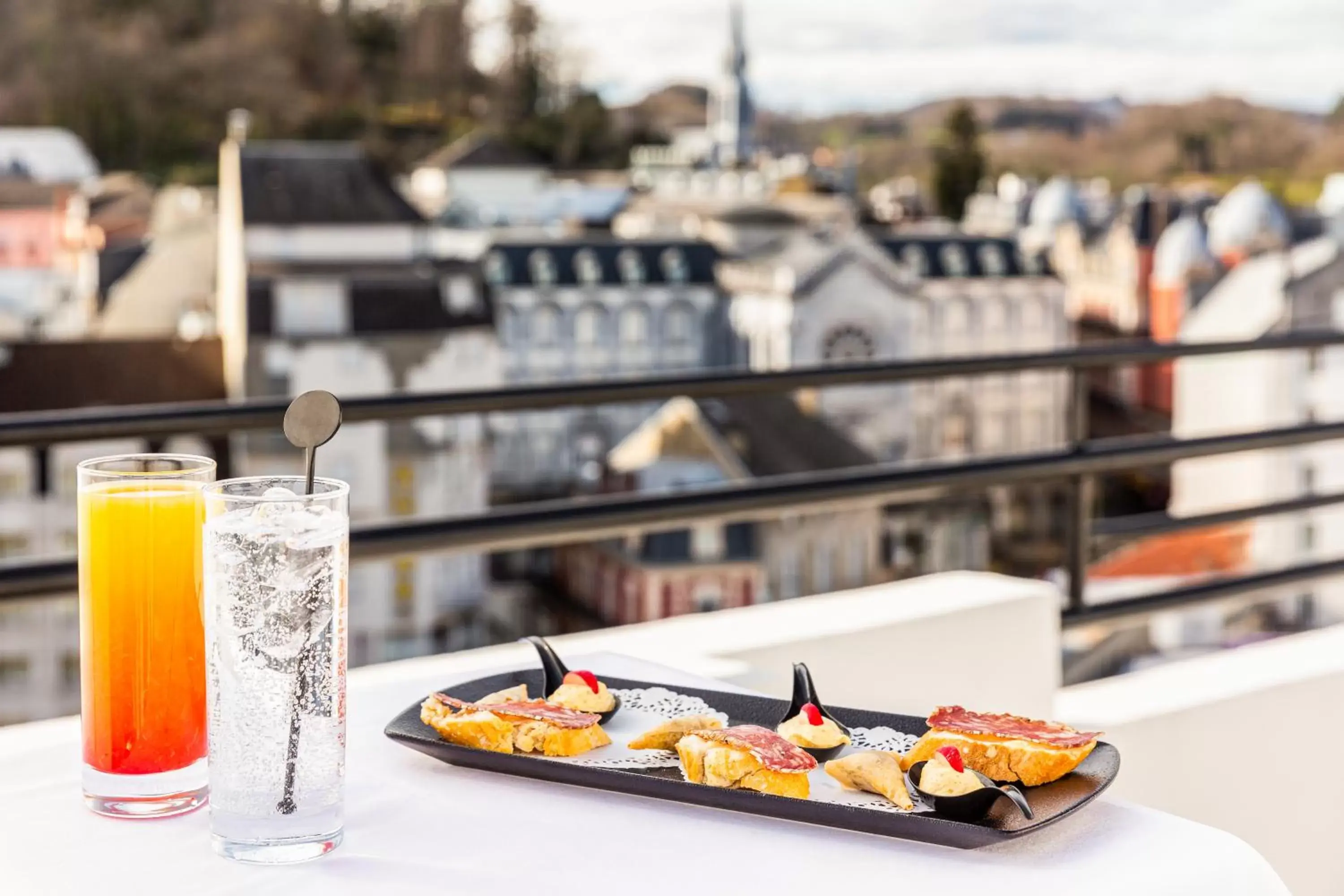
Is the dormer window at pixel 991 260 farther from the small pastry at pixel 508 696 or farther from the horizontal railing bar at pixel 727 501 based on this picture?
the small pastry at pixel 508 696

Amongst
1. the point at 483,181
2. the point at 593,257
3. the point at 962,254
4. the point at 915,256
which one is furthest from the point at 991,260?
the point at 483,181

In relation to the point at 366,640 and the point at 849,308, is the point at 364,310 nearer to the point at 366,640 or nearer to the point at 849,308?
the point at 366,640

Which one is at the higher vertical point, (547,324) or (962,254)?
(962,254)

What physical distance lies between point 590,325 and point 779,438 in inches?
245

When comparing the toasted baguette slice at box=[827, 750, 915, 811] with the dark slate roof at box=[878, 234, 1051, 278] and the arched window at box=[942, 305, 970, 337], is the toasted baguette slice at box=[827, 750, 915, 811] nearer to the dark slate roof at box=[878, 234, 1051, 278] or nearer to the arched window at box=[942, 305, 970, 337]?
Result: the arched window at box=[942, 305, 970, 337]

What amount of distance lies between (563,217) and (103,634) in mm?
38377

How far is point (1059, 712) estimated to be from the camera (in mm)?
1559

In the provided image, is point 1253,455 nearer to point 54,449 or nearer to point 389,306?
point 389,306

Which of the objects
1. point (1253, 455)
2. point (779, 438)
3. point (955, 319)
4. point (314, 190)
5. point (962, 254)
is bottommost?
point (779, 438)

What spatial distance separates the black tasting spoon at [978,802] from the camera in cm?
60

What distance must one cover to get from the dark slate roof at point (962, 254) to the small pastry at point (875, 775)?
105 feet

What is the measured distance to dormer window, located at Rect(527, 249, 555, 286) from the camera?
98.6ft

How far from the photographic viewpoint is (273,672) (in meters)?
0.59

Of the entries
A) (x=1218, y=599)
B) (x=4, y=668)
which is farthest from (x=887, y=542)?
(x=1218, y=599)
